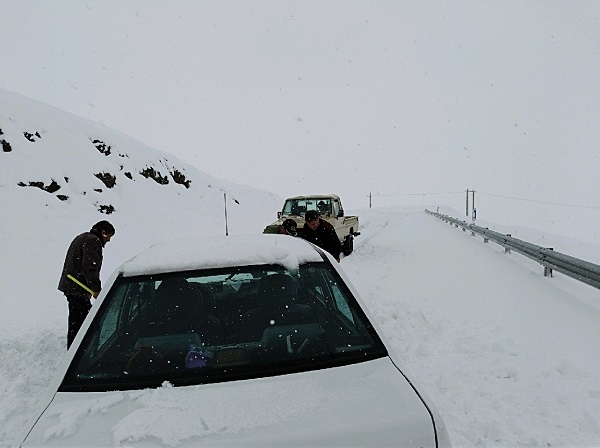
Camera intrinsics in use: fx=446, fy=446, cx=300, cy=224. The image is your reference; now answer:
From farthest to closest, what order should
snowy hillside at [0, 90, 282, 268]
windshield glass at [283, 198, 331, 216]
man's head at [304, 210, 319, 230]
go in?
snowy hillside at [0, 90, 282, 268], windshield glass at [283, 198, 331, 216], man's head at [304, 210, 319, 230]

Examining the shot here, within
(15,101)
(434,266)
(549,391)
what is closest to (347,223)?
(434,266)

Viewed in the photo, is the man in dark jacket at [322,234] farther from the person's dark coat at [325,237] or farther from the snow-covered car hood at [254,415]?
the snow-covered car hood at [254,415]

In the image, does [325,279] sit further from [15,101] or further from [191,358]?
[15,101]

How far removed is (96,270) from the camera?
18.5ft

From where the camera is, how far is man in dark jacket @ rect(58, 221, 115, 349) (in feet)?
18.4

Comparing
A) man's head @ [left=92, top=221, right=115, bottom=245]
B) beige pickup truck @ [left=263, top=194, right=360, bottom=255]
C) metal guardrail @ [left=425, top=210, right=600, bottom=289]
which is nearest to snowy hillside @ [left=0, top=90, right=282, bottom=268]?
beige pickup truck @ [left=263, top=194, right=360, bottom=255]

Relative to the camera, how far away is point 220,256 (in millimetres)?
2828

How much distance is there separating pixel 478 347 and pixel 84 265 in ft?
Answer: 16.2

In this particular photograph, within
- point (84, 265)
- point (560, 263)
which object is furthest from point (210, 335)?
point (560, 263)

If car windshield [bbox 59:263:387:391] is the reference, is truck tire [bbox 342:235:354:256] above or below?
below

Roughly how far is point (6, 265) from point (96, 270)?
27.9 feet

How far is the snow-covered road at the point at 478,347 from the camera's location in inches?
142

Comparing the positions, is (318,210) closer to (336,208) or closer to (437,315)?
(336,208)

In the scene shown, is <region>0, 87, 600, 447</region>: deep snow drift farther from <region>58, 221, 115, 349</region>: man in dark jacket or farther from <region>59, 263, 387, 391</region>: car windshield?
<region>59, 263, 387, 391</region>: car windshield
